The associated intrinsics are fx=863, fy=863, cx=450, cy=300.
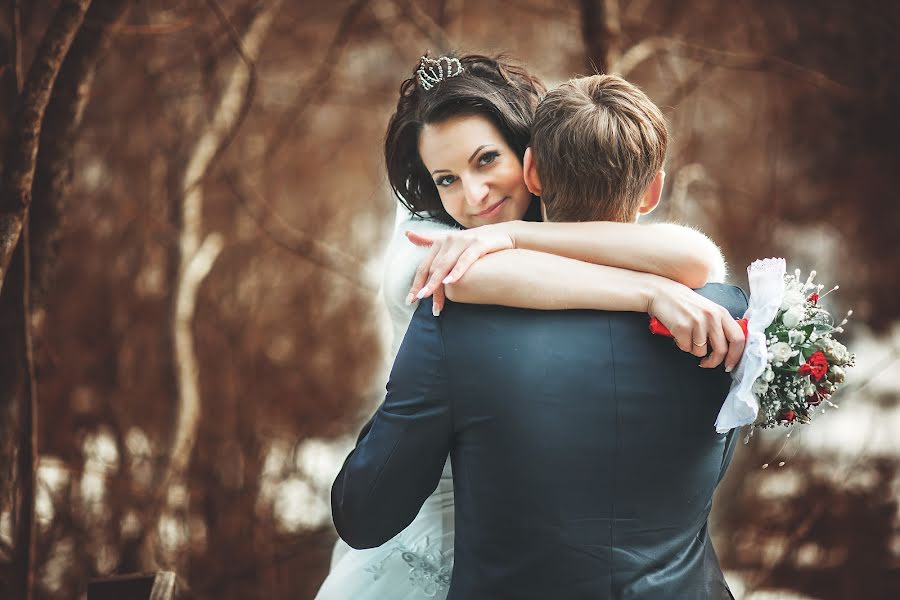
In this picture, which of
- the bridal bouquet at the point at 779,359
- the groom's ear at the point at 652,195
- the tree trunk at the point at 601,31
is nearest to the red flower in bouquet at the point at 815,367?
the bridal bouquet at the point at 779,359

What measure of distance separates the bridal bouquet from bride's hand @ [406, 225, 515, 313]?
287mm

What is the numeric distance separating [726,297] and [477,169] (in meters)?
0.67

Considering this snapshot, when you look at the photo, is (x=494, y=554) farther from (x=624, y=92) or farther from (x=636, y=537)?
(x=624, y=92)

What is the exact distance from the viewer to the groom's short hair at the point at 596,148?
1.33m

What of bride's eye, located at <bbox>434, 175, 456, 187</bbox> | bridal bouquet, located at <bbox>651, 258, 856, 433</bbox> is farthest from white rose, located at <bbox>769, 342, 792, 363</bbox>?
bride's eye, located at <bbox>434, 175, 456, 187</bbox>

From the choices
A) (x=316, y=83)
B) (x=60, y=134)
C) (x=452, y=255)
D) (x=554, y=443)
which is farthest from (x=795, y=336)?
(x=60, y=134)

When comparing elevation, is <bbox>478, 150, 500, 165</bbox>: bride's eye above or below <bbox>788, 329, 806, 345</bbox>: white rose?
above

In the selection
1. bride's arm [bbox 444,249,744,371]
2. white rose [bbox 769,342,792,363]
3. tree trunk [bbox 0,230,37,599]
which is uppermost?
bride's arm [bbox 444,249,744,371]

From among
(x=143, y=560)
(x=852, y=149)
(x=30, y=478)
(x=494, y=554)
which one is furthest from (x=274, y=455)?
(x=852, y=149)

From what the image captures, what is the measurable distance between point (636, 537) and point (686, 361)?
28cm

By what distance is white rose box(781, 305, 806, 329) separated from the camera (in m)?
1.31

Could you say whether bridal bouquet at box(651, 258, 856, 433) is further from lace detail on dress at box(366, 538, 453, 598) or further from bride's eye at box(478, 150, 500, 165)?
lace detail on dress at box(366, 538, 453, 598)

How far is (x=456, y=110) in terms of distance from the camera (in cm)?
188

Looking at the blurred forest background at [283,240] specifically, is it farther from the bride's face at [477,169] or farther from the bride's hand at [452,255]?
the bride's hand at [452,255]
